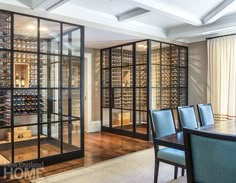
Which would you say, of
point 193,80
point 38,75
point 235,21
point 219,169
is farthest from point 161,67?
point 219,169

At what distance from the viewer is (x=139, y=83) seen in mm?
5574

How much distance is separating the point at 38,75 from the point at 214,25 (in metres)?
3.73

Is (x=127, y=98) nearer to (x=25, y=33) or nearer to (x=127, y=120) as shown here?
(x=127, y=120)

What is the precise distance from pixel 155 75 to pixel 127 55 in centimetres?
89

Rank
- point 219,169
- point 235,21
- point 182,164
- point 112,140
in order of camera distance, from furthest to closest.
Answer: point 112,140 → point 235,21 → point 182,164 → point 219,169

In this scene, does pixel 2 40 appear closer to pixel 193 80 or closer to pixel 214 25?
pixel 214 25

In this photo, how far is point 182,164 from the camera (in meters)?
2.53

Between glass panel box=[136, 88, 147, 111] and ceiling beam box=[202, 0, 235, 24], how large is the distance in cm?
201

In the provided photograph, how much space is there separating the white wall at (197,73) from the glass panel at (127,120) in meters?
1.83

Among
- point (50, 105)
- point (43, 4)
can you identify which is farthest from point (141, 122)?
point (43, 4)

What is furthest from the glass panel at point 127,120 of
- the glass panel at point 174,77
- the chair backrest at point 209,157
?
the chair backrest at point 209,157

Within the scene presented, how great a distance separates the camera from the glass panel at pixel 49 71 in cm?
364

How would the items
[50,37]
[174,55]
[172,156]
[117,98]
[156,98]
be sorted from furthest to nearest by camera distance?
[117,98]
[174,55]
[156,98]
[50,37]
[172,156]

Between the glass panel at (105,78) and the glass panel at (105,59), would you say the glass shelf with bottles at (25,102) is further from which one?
the glass panel at (105,59)
